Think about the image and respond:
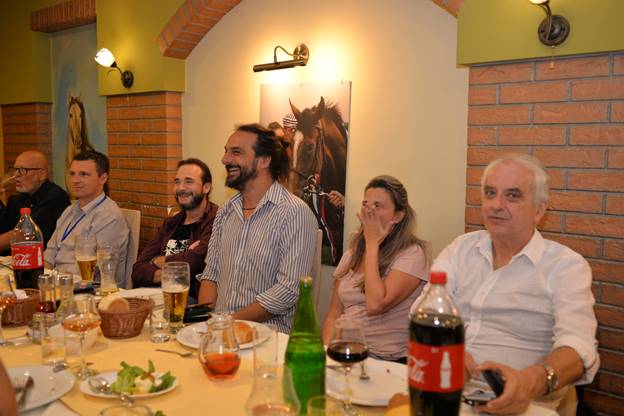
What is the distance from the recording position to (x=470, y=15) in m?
2.69

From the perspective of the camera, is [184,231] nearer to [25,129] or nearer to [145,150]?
[145,150]

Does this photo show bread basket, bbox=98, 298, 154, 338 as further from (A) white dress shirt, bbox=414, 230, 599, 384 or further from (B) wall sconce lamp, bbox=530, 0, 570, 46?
(B) wall sconce lamp, bbox=530, 0, 570, 46

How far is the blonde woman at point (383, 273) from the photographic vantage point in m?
2.37

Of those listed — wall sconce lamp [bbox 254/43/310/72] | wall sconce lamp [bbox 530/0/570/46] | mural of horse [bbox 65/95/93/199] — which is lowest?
mural of horse [bbox 65/95/93/199]

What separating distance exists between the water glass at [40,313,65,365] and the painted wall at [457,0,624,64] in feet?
6.75

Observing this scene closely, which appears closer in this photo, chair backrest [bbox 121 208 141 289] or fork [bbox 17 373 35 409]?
fork [bbox 17 373 35 409]

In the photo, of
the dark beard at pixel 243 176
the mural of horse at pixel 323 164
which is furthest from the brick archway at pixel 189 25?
the dark beard at pixel 243 176

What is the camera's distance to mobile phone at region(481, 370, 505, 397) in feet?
4.30

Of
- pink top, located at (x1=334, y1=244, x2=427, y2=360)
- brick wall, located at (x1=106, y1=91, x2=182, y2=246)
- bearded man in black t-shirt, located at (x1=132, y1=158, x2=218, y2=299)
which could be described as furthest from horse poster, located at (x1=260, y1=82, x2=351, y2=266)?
brick wall, located at (x1=106, y1=91, x2=182, y2=246)

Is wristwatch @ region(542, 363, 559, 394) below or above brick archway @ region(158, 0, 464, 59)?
below

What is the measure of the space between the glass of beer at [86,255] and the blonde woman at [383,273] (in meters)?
1.06

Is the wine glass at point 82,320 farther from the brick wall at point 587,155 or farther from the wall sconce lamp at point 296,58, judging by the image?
the wall sconce lamp at point 296,58

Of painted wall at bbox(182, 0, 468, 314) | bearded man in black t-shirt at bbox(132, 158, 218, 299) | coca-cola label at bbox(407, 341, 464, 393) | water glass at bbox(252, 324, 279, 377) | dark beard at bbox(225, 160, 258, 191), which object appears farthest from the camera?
bearded man in black t-shirt at bbox(132, 158, 218, 299)

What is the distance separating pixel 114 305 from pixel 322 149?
1.98 metres
